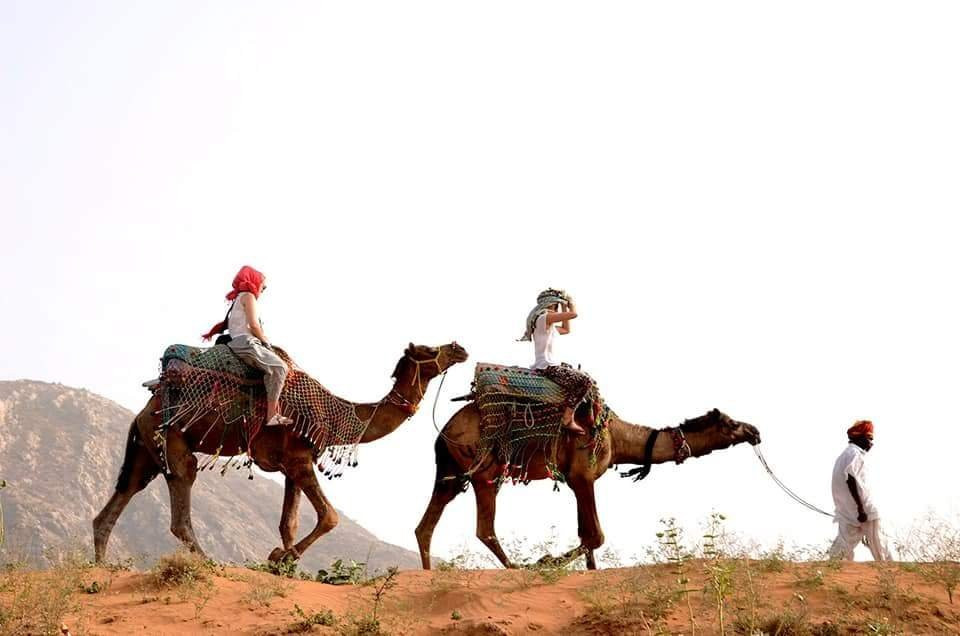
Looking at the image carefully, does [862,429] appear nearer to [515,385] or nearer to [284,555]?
[515,385]

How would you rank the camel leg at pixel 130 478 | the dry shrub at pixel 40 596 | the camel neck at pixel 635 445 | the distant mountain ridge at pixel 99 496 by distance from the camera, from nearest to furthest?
the dry shrub at pixel 40 596 < the camel leg at pixel 130 478 < the camel neck at pixel 635 445 < the distant mountain ridge at pixel 99 496

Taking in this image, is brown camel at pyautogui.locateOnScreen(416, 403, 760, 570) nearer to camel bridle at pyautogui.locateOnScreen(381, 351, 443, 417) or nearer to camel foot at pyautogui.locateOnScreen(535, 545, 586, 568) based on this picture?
camel foot at pyautogui.locateOnScreen(535, 545, 586, 568)

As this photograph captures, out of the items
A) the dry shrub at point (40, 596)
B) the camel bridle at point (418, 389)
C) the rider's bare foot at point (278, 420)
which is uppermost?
the camel bridle at point (418, 389)

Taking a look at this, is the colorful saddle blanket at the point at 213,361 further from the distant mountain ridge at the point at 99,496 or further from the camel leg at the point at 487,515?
the distant mountain ridge at the point at 99,496

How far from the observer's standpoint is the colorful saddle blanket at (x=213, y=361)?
12586 millimetres

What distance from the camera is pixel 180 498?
12.3 meters

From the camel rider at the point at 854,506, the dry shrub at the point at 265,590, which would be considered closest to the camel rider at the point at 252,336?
the dry shrub at the point at 265,590

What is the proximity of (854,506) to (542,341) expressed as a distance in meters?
4.21

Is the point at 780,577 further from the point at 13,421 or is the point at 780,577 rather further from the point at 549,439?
the point at 13,421

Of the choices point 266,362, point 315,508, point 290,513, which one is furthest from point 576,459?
point 266,362

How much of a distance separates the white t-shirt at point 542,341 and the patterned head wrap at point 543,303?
0.27ft

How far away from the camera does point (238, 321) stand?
13.0 m

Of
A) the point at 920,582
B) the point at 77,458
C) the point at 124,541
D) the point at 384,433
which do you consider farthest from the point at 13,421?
the point at 920,582

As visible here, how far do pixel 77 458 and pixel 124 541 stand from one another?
12.1 meters
